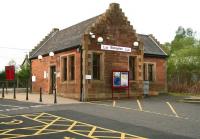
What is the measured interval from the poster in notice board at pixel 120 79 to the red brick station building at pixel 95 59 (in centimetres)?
38

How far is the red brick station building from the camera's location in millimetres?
24984

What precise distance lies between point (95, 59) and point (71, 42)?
9.00ft

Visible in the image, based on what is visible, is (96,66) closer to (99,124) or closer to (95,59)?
(95,59)

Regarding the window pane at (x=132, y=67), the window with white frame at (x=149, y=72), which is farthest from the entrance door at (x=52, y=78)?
the window with white frame at (x=149, y=72)

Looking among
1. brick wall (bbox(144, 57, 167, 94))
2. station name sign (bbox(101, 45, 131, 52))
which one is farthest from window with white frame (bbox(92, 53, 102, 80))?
brick wall (bbox(144, 57, 167, 94))

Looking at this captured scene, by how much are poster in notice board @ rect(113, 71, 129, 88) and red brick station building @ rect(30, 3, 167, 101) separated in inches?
14.9

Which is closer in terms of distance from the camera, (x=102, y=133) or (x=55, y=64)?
(x=102, y=133)

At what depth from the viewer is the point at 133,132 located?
1239 cm

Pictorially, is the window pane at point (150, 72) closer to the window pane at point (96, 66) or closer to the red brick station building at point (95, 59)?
the red brick station building at point (95, 59)

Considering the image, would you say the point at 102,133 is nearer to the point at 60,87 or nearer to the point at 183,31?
the point at 60,87

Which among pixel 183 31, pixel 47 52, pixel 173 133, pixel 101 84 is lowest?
pixel 173 133

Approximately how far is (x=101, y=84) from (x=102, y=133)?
13374mm

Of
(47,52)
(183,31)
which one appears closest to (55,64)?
(47,52)

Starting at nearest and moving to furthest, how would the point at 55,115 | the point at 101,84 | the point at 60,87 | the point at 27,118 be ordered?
the point at 27,118
the point at 55,115
the point at 101,84
the point at 60,87
